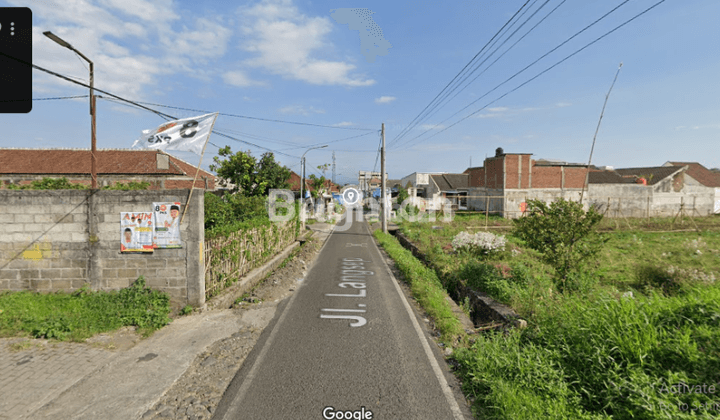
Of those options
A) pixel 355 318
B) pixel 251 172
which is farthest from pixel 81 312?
pixel 251 172

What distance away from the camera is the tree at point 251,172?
78.4 ft

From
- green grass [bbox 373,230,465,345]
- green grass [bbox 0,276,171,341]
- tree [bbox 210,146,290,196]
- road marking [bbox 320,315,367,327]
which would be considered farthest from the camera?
tree [bbox 210,146,290,196]

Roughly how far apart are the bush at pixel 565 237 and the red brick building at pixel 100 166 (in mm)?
25762

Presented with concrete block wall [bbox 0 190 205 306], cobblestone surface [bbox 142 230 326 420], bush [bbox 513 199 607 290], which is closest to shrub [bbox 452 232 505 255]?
bush [bbox 513 199 607 290]

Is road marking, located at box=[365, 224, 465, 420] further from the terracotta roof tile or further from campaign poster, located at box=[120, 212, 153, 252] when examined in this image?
the terracotta roof tile

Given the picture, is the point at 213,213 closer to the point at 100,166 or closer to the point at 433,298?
the point at 433,298

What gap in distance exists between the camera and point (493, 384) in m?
4.40

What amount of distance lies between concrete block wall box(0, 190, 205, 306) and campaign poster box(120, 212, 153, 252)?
0.40 feet

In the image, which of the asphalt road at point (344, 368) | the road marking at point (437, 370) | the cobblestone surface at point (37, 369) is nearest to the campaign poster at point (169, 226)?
the cobblestone surface at point (37, 369)

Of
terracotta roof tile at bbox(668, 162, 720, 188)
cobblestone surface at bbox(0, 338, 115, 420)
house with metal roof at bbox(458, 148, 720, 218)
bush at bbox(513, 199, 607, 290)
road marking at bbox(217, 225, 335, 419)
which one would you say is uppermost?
terracotta roof tile at bbox(668, 162, 720, 188)

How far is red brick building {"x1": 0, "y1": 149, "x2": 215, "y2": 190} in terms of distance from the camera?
26.9 metres

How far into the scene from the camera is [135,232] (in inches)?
294

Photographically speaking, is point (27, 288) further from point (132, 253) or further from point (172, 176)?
point (172, 176)

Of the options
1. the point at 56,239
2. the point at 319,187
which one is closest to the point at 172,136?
the point at 56,239
